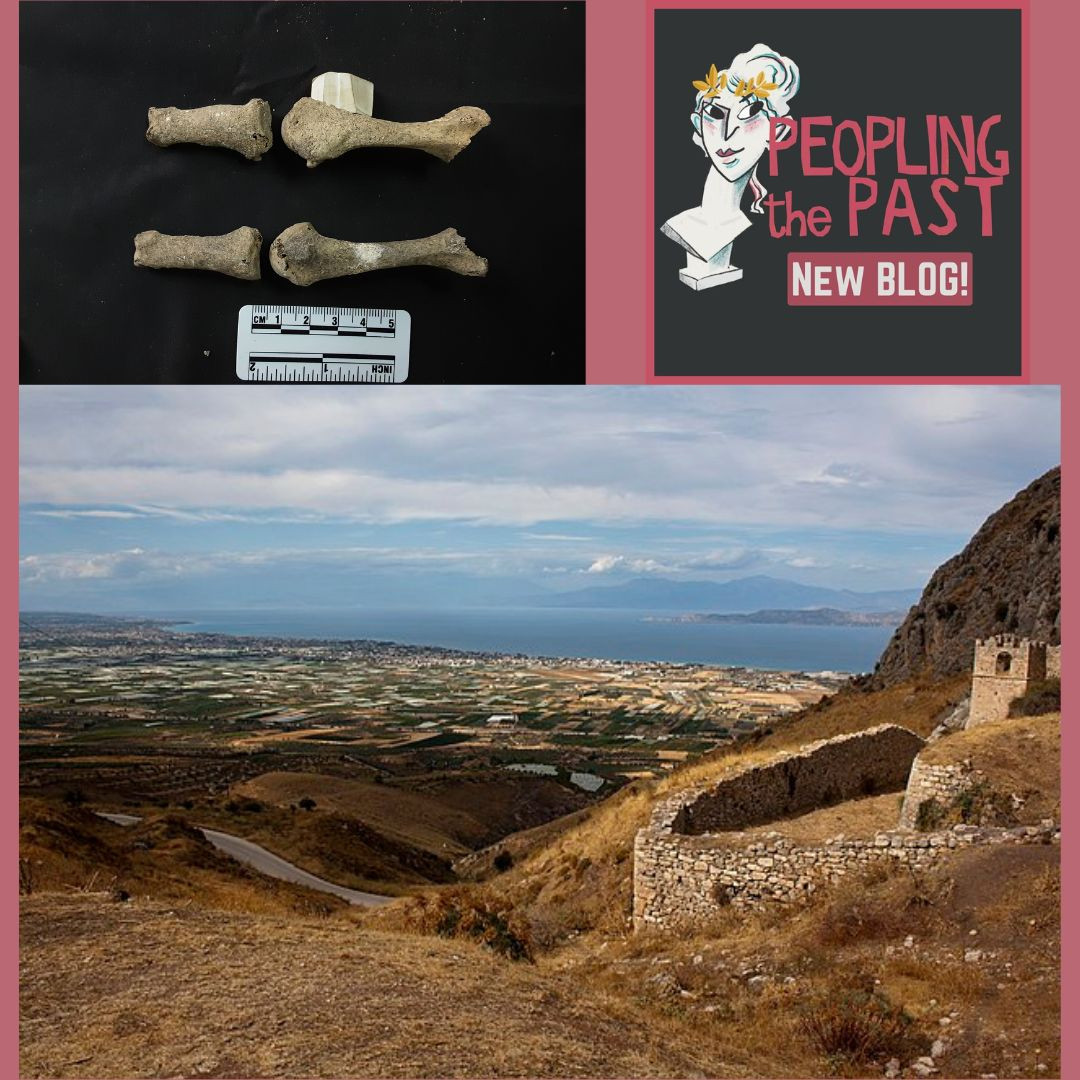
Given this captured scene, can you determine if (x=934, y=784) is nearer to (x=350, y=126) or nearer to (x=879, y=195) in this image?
(x=879, y=195)

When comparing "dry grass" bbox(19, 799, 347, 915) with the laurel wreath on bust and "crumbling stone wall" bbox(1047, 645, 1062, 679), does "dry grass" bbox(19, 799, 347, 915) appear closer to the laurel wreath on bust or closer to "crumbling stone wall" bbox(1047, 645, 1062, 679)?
the laurel wreath on bust

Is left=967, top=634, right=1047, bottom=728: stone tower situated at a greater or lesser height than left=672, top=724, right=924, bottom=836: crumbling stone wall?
greater

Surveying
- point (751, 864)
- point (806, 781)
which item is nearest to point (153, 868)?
point (751, 864)

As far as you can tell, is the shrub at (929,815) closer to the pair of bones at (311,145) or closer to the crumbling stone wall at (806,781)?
the crumbling stone wall at (806,781)

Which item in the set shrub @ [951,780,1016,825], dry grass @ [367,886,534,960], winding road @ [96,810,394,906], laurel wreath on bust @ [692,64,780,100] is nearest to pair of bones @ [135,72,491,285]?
laurel wreath on bust @ [692,64,780,100]

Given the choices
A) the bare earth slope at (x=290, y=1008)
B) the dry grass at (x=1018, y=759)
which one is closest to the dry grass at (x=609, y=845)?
the dry grass at (x=1018, y=759)

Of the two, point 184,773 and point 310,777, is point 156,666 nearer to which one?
point 184,773
